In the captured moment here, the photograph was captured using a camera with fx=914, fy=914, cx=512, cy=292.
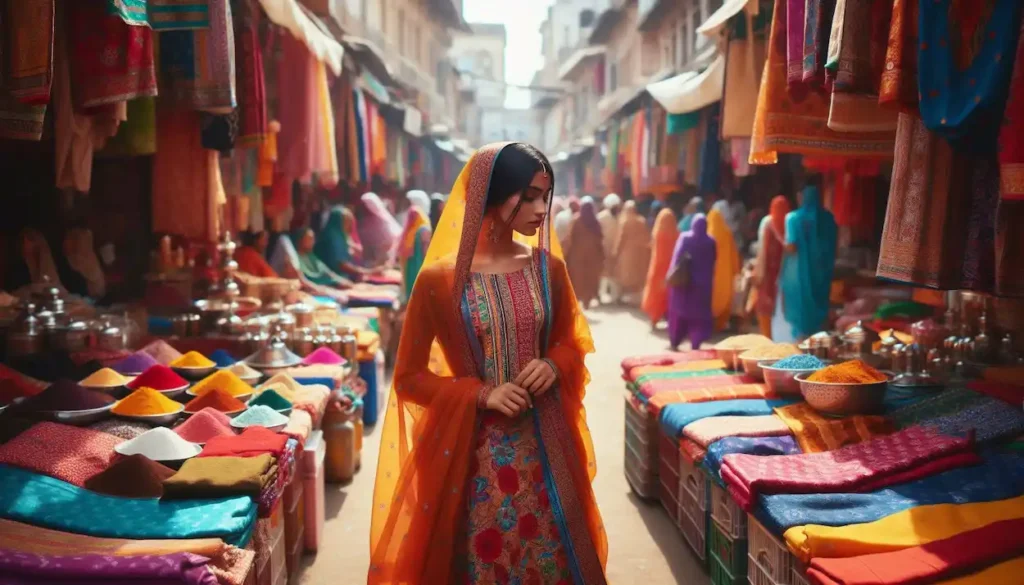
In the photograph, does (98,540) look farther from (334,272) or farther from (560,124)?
(560,124)

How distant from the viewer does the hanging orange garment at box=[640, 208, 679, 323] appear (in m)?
11.8

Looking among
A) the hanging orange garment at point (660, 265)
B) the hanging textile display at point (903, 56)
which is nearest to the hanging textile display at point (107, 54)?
the hanging textile display at point (903, 56)

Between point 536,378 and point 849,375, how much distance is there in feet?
5.33

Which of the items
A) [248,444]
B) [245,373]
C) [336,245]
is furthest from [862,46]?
[336,245]

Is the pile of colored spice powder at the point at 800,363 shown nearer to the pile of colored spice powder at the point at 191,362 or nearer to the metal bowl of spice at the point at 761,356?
the metal bowl of spice at the point at 761,356

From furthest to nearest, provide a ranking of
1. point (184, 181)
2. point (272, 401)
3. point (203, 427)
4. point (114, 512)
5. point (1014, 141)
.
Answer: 1. point (184, 181)
2. point (272, 401)
3. point (203, 427)
4. point (114, 512)
5. point (1014, 141)

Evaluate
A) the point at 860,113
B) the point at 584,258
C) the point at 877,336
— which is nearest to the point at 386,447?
the point at 860,113

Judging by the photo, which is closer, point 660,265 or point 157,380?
point 157,380

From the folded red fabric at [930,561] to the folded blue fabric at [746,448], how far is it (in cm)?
101

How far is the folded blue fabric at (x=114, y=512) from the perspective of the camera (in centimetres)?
242

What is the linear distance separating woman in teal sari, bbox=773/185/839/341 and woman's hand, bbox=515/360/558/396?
17.4ft

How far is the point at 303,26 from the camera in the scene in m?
7.17

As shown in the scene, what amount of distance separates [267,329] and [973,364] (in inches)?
147

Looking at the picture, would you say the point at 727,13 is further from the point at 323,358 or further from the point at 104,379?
the point at 104,379
